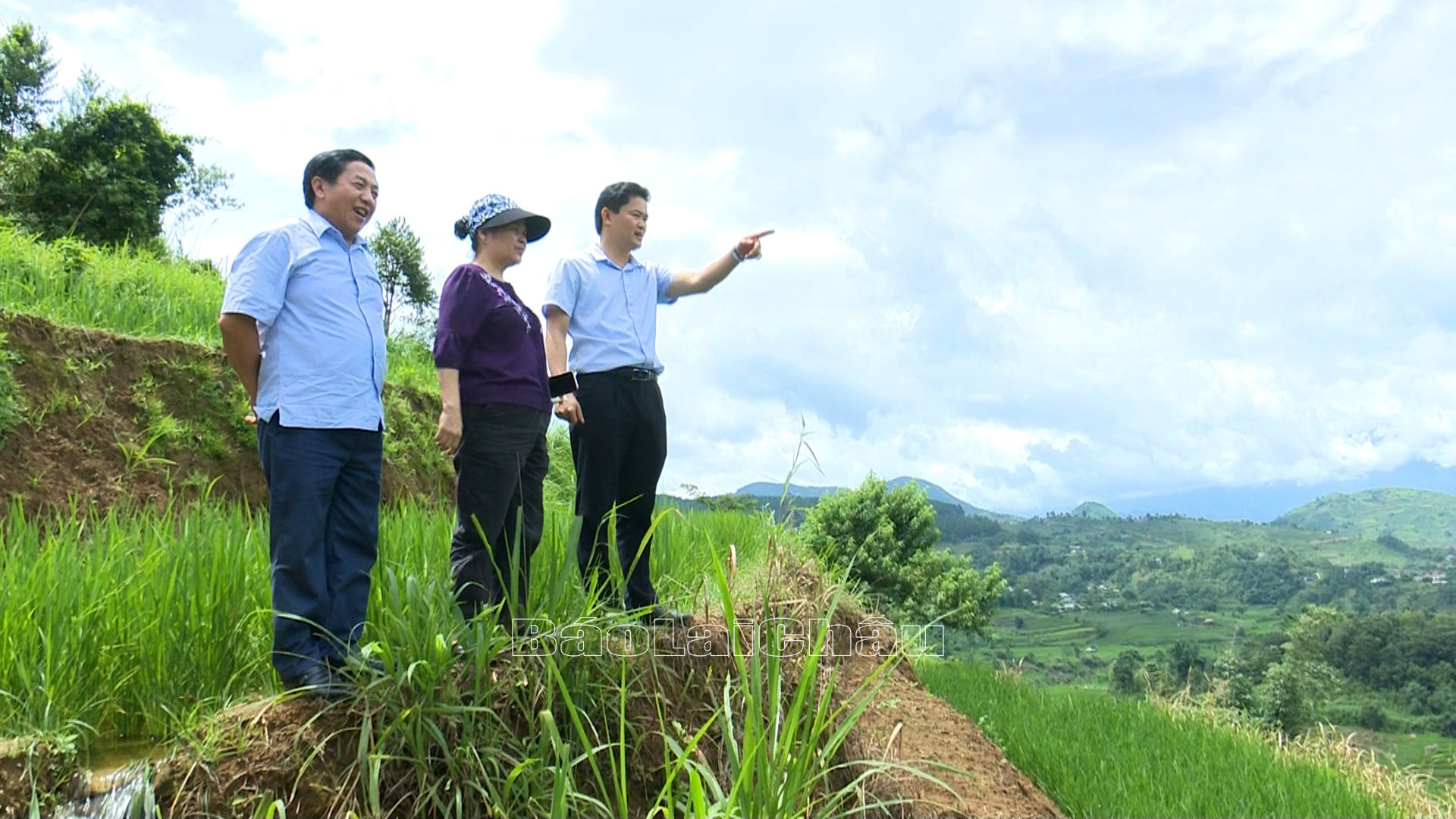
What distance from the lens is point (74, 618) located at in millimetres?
3197

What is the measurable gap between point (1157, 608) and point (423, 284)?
42.8 meters

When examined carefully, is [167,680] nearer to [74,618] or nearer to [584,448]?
[74,618]

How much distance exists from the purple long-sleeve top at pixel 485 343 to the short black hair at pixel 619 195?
2.10ft

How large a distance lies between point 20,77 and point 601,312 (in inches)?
936

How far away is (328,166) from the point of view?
126 inches

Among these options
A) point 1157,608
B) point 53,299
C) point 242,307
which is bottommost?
point 1157,608

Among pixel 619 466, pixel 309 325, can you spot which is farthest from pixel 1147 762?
pixel 309 325

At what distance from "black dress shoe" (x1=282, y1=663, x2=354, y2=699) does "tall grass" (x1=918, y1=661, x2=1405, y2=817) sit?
3648mm

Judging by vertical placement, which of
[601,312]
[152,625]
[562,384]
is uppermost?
[601,312]

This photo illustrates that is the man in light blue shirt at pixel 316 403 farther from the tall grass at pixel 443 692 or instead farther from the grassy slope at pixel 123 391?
the grassy slope at pixel 123 391

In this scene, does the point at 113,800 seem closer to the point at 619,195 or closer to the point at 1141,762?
the point at 619,195

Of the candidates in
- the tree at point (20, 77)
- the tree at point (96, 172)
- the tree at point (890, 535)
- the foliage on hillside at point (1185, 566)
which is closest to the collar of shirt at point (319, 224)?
the tree at point (890, 535)

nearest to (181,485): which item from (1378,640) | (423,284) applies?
(423,284)

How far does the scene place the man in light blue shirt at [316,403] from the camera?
9.70 ft
